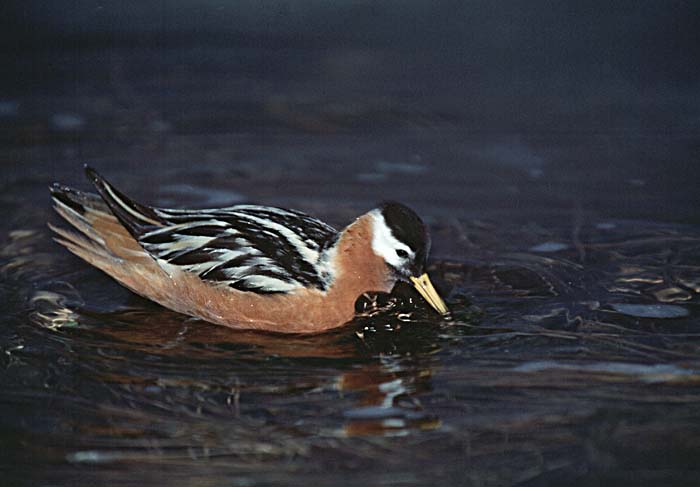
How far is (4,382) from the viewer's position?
6379 mm

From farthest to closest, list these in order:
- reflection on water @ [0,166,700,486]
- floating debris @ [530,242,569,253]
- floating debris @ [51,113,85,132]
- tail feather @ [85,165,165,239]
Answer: floating debris @ [51,113,85,132] → floating debris @ [530,242,569,253] → tail feather @ [85,165,165,239] → reflection on water @ [0,166,700,486]

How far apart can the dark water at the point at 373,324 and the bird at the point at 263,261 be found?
0.52ft

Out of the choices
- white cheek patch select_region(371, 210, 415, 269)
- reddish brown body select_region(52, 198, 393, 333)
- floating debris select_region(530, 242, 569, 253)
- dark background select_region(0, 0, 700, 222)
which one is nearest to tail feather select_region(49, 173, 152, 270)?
reddish brown body select_region(52, 198, 393, 333)

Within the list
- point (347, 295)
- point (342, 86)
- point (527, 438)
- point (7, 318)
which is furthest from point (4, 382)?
point (342, 86)

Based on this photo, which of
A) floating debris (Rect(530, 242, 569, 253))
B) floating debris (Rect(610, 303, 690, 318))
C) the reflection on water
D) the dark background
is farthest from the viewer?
the dark background

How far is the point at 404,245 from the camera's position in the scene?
711 cm

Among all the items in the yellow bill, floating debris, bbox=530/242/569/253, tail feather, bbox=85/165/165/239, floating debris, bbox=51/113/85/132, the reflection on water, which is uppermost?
floating debris, bbox=51/113/85/132

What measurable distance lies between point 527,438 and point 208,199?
3.99 meters

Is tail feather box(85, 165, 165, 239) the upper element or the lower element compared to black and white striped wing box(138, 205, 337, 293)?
upper

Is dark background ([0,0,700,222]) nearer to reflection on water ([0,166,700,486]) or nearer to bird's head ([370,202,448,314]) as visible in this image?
reflection on water ([0,166,700,486])

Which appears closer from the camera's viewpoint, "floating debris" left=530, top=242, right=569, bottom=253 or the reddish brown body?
the reddish brown body

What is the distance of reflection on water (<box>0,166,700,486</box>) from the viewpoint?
18.2 ft

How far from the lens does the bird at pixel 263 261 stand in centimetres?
717

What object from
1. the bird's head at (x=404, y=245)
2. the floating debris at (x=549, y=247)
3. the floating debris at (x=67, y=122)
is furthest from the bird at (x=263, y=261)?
the floating debris at (x=67, y=122)
